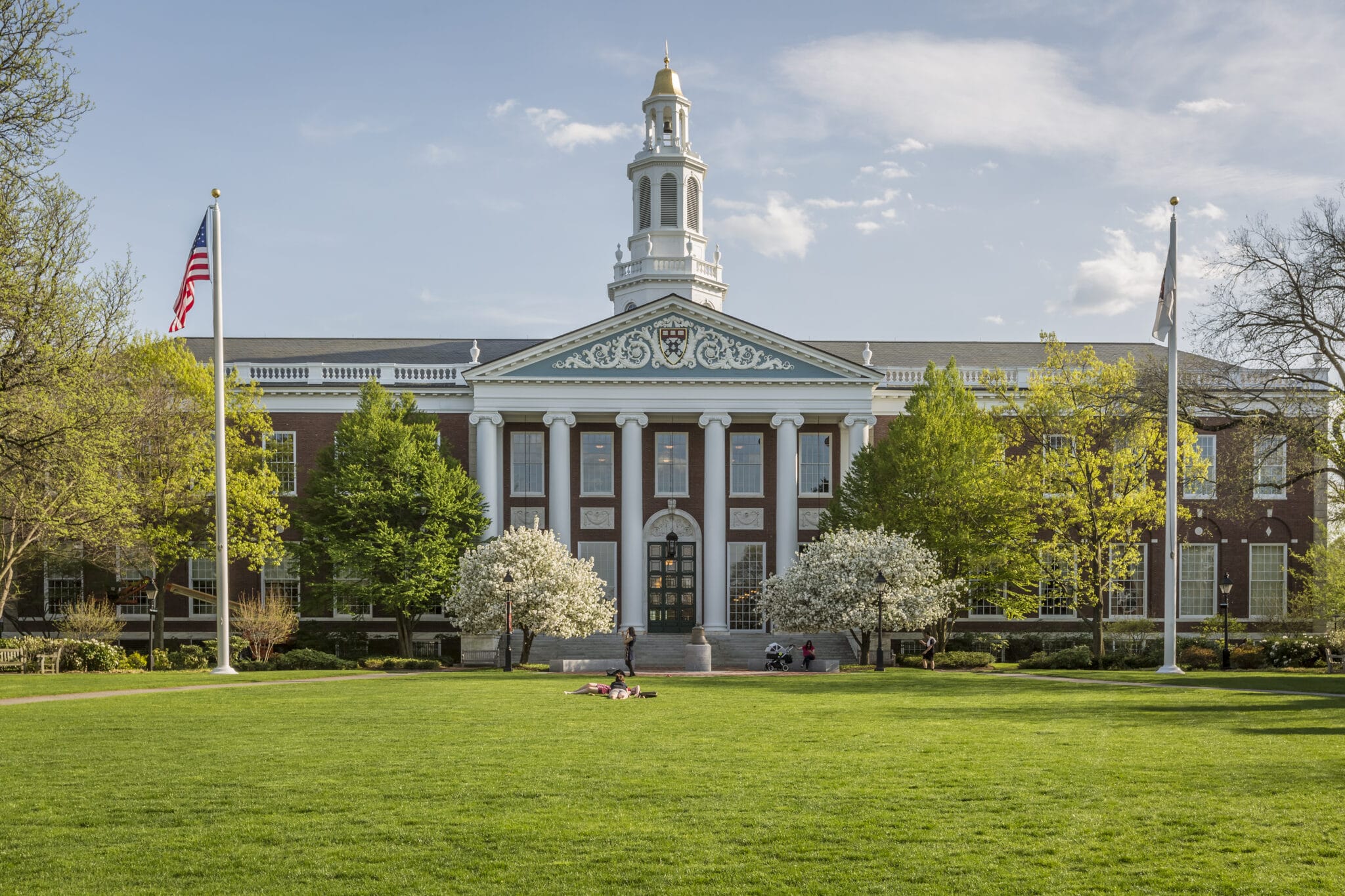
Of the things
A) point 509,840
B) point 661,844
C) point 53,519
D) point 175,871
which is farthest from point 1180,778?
point 53,519

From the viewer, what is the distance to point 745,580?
53.5m

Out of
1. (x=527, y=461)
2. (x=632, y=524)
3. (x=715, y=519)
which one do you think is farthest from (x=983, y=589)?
(x=527, y=461)

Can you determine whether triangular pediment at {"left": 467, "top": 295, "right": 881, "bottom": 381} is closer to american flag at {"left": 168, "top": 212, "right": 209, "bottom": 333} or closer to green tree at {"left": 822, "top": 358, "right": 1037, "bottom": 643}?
green tree at {"left": 822, "top": 358, "right": 1037, "bottom": 643}

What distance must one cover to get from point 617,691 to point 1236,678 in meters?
16.8

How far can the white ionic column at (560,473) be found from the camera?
166 feet

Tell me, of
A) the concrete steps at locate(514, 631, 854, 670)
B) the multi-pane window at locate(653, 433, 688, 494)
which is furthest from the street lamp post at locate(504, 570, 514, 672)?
the multi-pane window at locate(653, 433, 688, 494)

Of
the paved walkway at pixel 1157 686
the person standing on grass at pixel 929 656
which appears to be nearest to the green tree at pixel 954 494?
the person standing on grass at pixel 929 656

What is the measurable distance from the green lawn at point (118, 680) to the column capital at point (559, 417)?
17.8 meters

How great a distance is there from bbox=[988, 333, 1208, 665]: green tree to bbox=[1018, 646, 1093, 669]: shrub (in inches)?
69.4

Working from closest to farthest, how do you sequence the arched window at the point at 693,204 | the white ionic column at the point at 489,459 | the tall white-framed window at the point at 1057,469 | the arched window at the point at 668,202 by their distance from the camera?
the tall white-framed window at the point at 1057,469 < the white ionic column at the point at 489,459 < the arched window at the point at 668,202 < the arched window at the point at 693,204

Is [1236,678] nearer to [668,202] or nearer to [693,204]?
[693,204]

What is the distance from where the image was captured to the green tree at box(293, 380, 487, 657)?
45.4 metres

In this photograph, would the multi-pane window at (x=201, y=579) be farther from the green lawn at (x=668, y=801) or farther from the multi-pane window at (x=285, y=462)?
the green lawn at (x=668, y=801)

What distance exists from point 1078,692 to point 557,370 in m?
29.4
